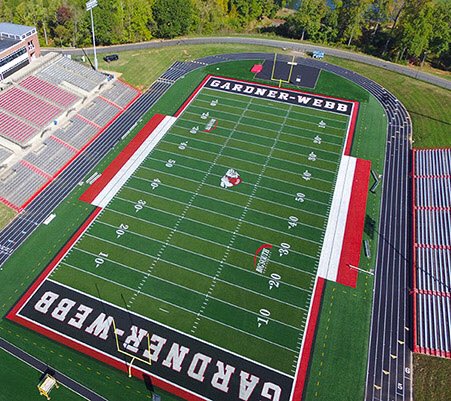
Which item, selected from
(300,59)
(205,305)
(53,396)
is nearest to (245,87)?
(300,59)

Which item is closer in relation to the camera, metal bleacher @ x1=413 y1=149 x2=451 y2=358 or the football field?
metal bleacher @ x1=413 y1=149 x2=451 y2=358

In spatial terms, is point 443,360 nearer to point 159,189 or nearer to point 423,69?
point 159,189

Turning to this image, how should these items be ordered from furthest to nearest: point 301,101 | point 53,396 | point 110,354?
point 301,101 < point 110,354 < point 53,396

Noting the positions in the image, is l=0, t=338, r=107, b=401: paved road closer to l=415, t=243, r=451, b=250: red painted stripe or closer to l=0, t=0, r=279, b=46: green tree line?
l=415, t=243, r=451, b=250: red painted stripe

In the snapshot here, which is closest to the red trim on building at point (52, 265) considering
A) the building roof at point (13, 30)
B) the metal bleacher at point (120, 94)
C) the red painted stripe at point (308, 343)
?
the metal bleacher at point (120, 94)

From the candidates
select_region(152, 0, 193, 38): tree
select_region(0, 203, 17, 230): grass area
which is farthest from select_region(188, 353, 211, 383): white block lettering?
select_region(152, 0, 193, 38): tree

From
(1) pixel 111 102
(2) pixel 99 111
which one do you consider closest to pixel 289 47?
(1) pixel 111 102
